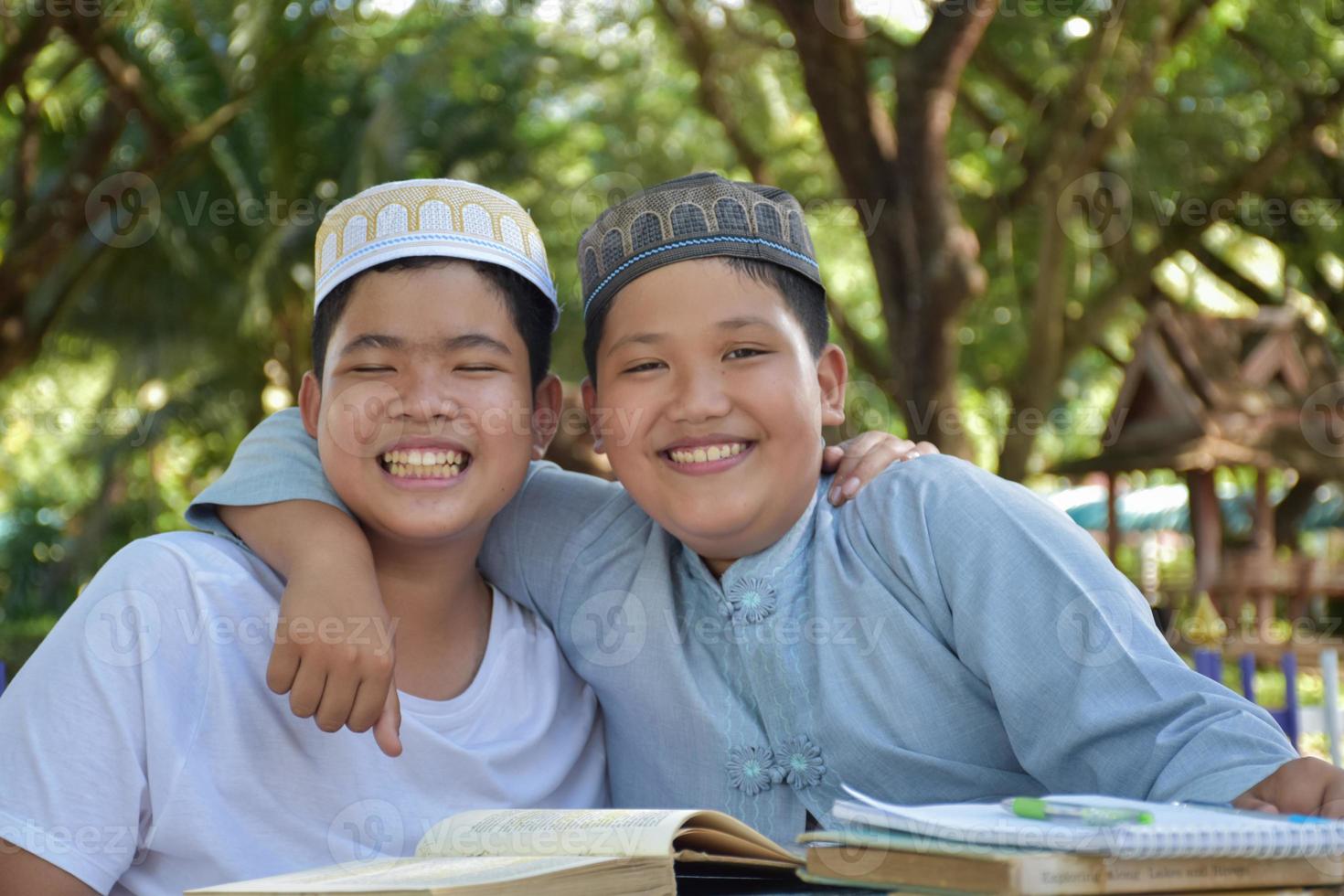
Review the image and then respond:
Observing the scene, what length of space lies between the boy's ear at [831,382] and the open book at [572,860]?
1.05 m

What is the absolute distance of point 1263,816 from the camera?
1.51 meters

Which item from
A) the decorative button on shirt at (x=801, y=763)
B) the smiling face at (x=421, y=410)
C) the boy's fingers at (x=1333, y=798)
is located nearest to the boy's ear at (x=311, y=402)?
the smiling face at (x=421, y=410)

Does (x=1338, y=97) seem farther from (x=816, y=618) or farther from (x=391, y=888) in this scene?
(x=391, y=888)

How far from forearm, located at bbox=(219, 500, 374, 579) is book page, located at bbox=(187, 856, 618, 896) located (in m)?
0.60

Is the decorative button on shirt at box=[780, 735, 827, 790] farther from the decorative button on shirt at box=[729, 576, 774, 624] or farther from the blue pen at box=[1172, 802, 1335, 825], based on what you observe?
the blue pen at box=[1172, 802, 1335, 825]

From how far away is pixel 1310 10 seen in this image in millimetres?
9266

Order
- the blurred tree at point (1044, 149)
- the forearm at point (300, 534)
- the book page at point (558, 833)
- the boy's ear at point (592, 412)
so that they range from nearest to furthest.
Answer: the book page at point (558, 833) < the forearm at point (300, 534) < the boy's ear at point (592, 412) < the blurred tree at point (1044, 149)

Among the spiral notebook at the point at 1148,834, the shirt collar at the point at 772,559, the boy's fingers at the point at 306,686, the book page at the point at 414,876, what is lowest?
the book page at the point at 414,876

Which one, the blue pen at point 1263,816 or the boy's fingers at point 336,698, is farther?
the boy's fingers at point 336,698

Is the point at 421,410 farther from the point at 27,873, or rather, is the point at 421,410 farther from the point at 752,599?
the point at 27,873

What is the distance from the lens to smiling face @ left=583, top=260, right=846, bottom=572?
2.34 metres

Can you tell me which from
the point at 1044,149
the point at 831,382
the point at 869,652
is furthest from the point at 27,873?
the point at 1044,149

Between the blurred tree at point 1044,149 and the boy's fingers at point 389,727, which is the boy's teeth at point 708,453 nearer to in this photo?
the boy's fingers at point 389,727

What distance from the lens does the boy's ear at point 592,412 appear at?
8.33 feet
